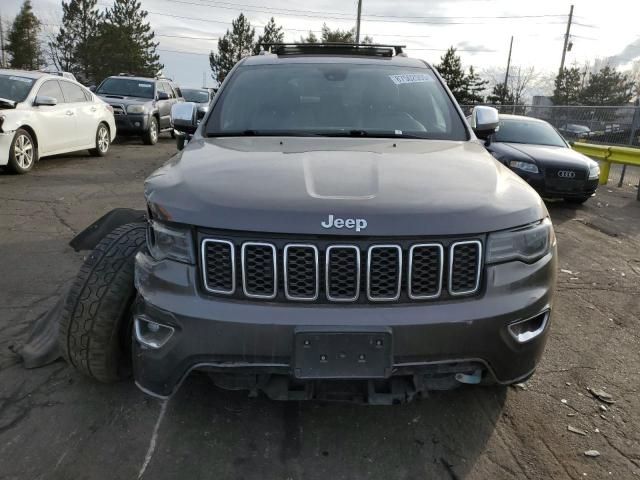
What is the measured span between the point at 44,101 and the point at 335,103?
7.63m

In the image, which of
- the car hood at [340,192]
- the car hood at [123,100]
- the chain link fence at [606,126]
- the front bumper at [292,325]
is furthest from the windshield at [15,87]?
the chain link fence at [606,126]

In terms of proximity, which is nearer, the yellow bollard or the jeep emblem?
the jeep emblem

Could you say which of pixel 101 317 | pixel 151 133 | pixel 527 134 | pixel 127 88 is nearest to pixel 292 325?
pixel 101 317

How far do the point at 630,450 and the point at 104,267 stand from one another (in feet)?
9.09

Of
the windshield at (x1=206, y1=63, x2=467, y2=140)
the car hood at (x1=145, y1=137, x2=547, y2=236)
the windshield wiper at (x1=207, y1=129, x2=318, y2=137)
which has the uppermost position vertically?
the windshield at (x1=206, y1=63, x2=467, y2=140)

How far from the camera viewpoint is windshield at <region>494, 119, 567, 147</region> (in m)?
10.1

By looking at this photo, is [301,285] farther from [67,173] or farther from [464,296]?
[67,173]

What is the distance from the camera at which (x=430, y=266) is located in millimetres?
2248

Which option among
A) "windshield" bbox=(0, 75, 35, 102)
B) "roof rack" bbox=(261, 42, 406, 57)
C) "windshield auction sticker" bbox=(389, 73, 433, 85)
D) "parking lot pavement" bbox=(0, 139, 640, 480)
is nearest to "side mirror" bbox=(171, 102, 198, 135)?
"roof rack" bbox=(261, 42, 406, 57)

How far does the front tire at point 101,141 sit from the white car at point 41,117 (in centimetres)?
15

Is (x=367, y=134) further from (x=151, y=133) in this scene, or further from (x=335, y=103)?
(x=151, y=133)

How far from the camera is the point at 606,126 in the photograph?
54.5 feet

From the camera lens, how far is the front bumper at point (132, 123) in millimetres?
14508

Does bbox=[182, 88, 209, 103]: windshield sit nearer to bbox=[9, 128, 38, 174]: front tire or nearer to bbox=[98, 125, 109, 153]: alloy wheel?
bbox=[98, 125, 109, 153]: alloy wheel
